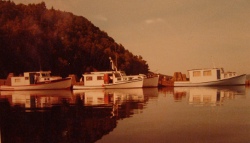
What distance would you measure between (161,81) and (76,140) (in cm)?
4908

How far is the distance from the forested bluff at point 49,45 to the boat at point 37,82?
12.6 ft

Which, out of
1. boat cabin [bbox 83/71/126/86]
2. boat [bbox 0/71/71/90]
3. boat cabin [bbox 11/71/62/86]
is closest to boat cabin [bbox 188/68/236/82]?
boat cabin [bbox 83/71/126/86]

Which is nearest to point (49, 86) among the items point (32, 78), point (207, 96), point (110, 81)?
point (32, 78)

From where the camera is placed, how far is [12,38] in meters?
58.4

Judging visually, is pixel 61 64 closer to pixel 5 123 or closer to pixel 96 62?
pixel 96 62

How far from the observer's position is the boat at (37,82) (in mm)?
50856

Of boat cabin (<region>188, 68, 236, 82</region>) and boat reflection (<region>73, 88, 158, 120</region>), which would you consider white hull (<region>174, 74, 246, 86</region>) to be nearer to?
boat cabin (<region>188, 68, 236, 82</region>)

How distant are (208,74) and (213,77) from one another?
1.08m

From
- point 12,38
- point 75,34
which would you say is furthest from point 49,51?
point 75,34

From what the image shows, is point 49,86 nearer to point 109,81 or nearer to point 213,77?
point 109,81

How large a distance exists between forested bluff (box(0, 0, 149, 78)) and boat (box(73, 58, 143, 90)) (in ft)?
29.8

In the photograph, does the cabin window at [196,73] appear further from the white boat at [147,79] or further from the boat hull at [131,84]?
the boat hull at [131,84]

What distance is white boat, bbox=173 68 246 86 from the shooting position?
50594 millimetres

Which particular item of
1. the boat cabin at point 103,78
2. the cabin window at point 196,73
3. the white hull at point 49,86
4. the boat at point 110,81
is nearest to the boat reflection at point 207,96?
the boat at point 110,81
